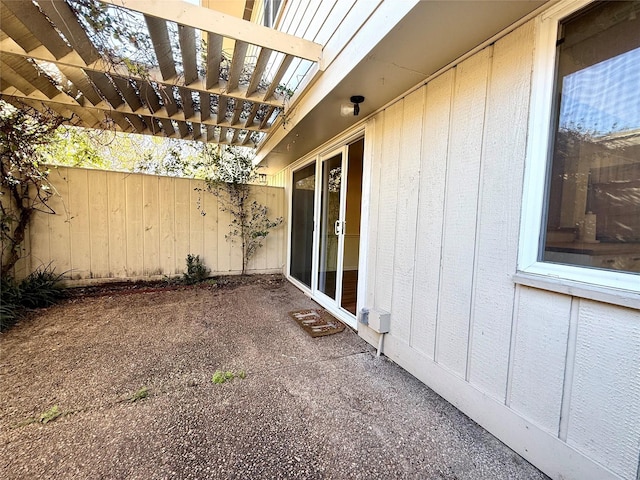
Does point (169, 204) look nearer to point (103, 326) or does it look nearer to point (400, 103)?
point (103, 326)

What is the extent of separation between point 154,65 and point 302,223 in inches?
110

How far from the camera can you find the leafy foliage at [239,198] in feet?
15.5

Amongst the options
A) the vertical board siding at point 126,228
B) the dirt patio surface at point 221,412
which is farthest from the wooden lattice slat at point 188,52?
the dirt patio surface at point 221,412

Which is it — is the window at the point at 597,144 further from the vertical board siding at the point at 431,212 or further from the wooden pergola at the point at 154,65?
the wooden pergola at the point at 154,65

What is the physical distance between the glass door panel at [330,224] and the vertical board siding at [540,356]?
6.82 ft

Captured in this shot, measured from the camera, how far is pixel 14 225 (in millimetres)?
3494

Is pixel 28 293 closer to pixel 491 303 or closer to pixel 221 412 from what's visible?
pixel 221 412

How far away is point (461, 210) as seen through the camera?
5.60ft

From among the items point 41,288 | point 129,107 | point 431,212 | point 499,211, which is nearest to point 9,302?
point 41,288

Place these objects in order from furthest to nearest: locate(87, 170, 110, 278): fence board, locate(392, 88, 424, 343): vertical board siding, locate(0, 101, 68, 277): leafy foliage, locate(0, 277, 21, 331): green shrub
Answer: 1. locate(87, 170, 110, 278): fence board
2. locate(0, 101, 68, 277): leafy foliage
3. locate(0, 277, 21, 331): green shrub
4. locate(392, 88, 424, 343): vertical board siding

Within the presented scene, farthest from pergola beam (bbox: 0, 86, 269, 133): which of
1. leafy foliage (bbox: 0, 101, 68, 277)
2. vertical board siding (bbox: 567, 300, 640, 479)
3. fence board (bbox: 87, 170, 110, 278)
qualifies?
vertical board siding (bbox: 567, 300, 640, 479)

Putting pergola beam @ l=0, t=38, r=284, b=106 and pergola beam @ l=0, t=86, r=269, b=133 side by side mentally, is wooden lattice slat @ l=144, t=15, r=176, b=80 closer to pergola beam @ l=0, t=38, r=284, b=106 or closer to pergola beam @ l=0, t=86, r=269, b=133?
pergola beam @ l=0, t=38, r=284, b=106

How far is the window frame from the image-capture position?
3.93 ft

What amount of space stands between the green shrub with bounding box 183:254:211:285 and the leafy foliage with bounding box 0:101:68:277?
1987mm
